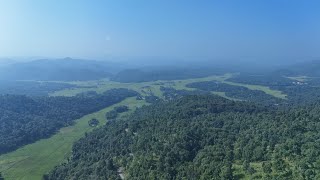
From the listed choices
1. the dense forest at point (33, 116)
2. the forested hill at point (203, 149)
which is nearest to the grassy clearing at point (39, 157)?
the dense forest at point (33, 116)

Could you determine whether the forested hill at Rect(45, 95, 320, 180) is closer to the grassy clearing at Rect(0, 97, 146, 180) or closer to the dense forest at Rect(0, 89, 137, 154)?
the grassy clearing at Rect(0, 97, 146, 180)

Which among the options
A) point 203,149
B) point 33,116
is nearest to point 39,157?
point 33,116

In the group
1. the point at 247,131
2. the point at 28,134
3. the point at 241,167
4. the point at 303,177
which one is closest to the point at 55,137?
the point at 28,134

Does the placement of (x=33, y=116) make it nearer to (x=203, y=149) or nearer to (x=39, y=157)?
(x=39, y=157)

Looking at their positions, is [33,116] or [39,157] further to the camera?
[33,116]

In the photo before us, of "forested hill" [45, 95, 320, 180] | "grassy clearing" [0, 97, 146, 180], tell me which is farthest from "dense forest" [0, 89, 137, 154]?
"forested hill" [45, 95, 320, 180]
